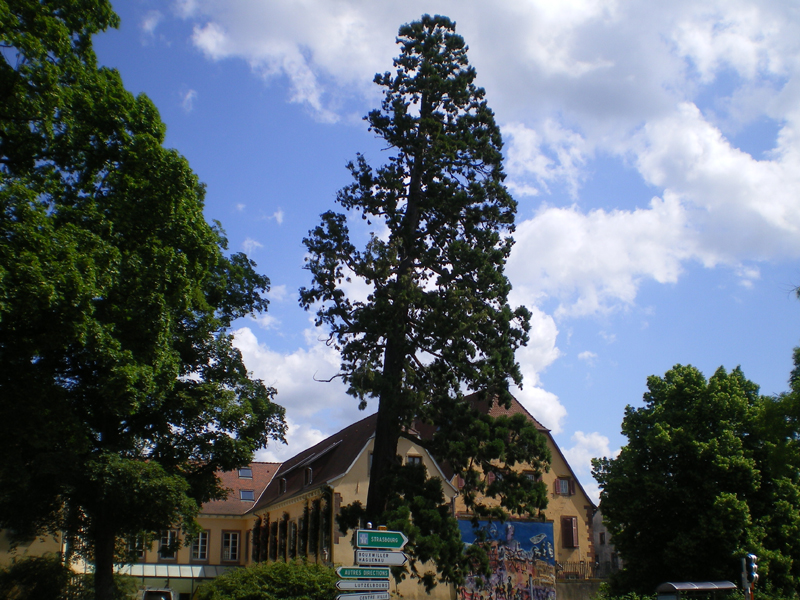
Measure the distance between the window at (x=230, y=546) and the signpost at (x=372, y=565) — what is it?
1584 inches

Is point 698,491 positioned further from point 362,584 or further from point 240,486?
point 240,486

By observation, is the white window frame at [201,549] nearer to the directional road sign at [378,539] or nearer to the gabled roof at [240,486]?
the gabled roof at [240,486]

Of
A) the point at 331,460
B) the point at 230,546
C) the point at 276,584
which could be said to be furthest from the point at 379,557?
the point at 230,546

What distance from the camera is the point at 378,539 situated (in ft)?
41.0

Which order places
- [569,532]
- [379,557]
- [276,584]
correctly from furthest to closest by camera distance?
[569,532], [276,584], [379,557]

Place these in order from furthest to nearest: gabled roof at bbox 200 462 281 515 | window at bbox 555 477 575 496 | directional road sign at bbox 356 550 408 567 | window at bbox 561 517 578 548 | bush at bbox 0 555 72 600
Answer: gabled roof at bbox 200 462 281 515 < window at bbox 555 477 575 496 < window at bbox 561 517 578 548 < bush at bbox 0 555 72 600 < directional road sign at bbox 356 550 408 567

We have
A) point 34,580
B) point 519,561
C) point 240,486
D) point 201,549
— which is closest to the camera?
point 34,580

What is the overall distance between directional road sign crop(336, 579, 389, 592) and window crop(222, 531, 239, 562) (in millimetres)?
40568

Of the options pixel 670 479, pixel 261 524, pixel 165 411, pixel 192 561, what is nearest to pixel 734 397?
pixel 670 479

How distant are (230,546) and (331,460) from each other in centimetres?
1569

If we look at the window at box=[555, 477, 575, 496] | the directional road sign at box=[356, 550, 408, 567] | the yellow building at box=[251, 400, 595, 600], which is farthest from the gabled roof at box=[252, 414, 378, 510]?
the directional road sign at box=[356, 550, 408, 567]

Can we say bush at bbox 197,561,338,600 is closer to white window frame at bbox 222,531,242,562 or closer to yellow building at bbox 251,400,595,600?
yellow building at bbox 251,400,595,600

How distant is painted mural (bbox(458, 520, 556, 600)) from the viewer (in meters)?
35.1

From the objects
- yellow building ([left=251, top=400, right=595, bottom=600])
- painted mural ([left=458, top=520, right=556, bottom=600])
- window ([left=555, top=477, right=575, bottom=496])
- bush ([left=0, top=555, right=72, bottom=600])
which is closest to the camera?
bush ([left=0, top=555, right=72, bottom=600])
